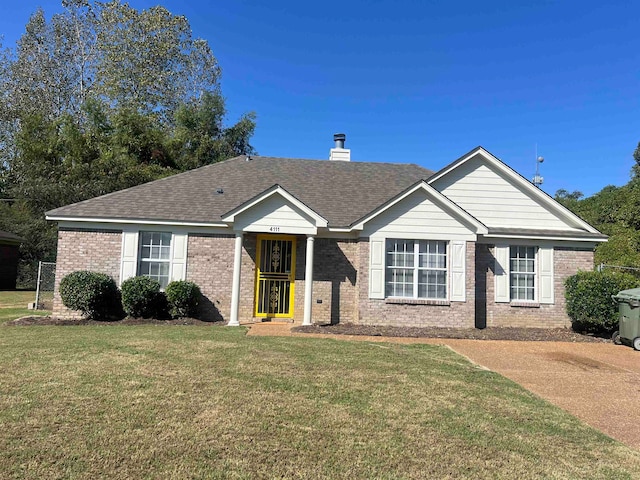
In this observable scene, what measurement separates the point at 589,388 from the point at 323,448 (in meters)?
5.04

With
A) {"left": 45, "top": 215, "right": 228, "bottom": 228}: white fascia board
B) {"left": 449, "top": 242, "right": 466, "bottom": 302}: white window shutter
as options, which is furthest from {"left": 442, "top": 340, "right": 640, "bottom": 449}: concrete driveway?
{"left": 45, "top": 215, "right": 228, "bottom": 228}: white fascia board

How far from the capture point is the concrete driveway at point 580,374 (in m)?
5.40

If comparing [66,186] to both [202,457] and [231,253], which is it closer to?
[231,253]

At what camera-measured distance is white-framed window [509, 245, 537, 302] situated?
13086mm

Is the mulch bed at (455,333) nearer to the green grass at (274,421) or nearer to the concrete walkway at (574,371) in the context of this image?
the concrete walkway at (574,371)

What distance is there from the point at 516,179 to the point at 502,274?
315cm

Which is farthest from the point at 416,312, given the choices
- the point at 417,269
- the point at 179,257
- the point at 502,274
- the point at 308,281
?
the point at 179,257

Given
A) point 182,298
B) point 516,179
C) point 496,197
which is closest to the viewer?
point 182,298

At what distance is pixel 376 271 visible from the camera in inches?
480

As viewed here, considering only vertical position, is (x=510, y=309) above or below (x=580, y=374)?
above

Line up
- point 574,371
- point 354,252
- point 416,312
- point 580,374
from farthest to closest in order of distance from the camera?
point 354,252
point 416,312
point 574,371
point 580,374

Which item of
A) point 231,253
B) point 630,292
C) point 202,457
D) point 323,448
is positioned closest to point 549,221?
point 630,292

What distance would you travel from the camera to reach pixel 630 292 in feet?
34.1

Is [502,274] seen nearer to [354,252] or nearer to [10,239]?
[354,252]
